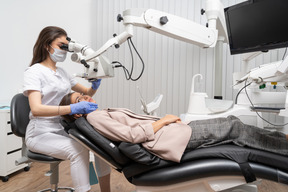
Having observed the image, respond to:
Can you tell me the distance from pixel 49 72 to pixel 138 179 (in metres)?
0.94

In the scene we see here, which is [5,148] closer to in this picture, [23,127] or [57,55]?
[23,127]

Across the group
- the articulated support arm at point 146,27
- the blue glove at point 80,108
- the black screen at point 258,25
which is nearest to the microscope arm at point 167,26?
the articulated support arm at point 146,27

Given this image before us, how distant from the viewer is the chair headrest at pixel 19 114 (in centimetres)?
130

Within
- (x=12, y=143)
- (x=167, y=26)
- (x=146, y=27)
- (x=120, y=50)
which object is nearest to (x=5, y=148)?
(x=12, y=143)

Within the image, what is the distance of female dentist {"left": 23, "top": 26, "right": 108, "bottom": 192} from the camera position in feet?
3.83

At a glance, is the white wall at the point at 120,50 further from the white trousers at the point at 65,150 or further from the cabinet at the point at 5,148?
the white trousers at the point at 65,150

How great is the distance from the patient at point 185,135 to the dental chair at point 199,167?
0.04 meters

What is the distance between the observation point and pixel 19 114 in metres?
1.35

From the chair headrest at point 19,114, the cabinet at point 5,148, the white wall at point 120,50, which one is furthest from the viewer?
the white wall at point 120,50

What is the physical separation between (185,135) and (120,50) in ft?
5.79

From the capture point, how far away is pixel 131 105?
2.50 meters

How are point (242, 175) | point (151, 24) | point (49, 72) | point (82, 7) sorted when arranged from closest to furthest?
point (242, 175) < point (151, 24) < point (49, 72) < point (82, 7)

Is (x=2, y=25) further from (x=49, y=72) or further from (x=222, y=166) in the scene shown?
(x=222, y=166)

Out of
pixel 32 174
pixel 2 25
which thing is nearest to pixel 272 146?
pixel 32 174
